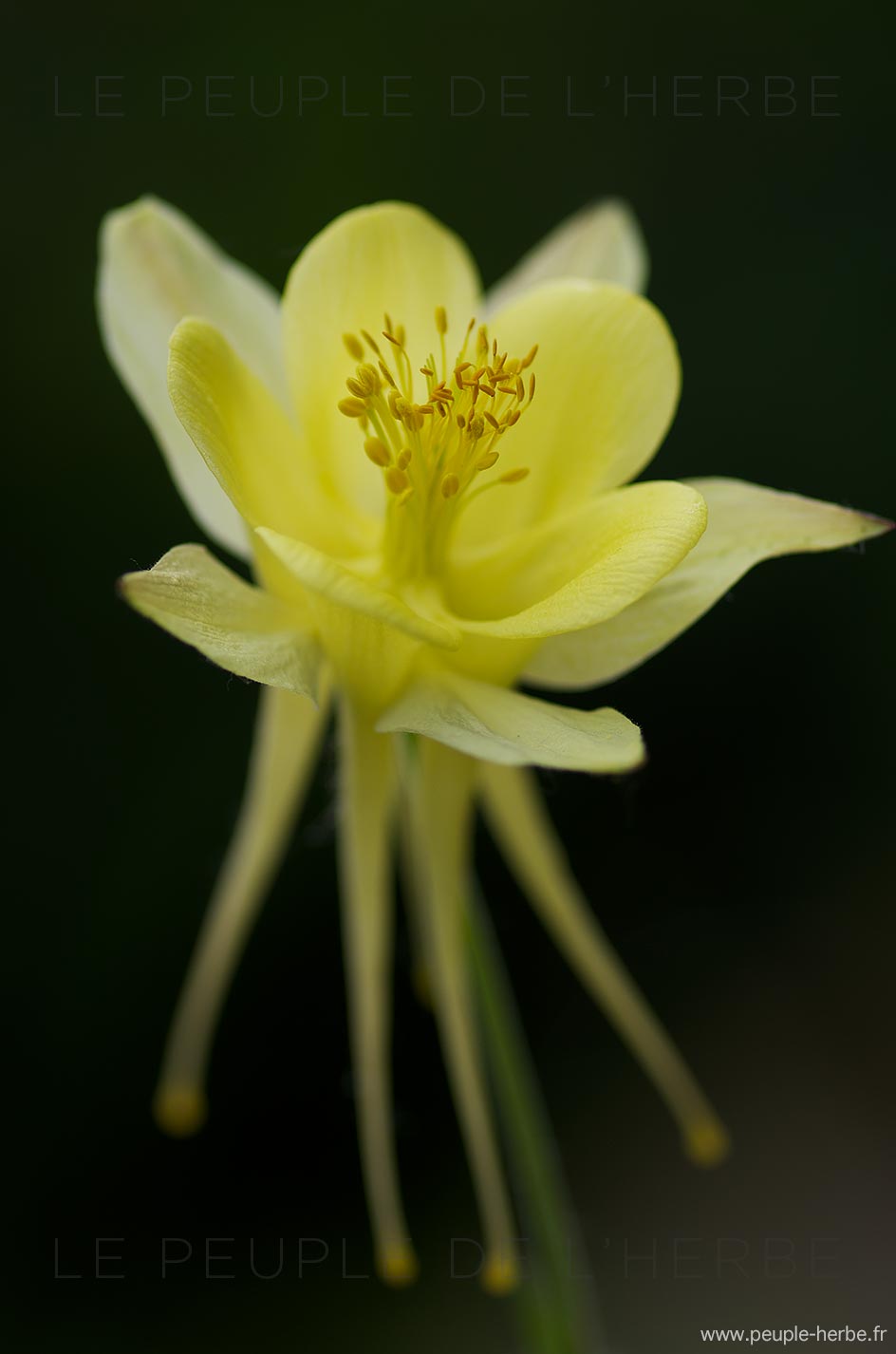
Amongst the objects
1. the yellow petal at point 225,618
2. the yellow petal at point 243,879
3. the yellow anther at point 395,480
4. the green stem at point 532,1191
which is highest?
the yellow anther at point 395,480

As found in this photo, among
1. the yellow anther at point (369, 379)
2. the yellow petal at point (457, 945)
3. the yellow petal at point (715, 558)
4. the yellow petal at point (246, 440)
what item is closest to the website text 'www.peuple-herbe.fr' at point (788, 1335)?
the yellow petal at point (457, 945)

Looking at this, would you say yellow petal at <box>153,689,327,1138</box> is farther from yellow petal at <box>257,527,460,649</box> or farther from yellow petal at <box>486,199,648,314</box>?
yellow petal at <box>486,199,648,314</box>

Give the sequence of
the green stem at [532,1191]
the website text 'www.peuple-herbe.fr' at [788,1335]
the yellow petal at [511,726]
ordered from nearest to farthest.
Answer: the yellow petal at [511,726] < the green stem at [532,1191] < the website text 'www.peuple-herbe.fr' at [788,1335]

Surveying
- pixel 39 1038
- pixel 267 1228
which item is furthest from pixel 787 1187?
pixel 39 1038

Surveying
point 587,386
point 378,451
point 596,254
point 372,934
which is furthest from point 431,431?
point 372,934

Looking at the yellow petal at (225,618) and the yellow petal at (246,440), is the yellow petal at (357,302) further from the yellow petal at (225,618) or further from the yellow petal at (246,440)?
the yellow petal at (225,618)

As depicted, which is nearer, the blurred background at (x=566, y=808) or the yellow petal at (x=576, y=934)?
the yellow petal at (x=576, y=934)
